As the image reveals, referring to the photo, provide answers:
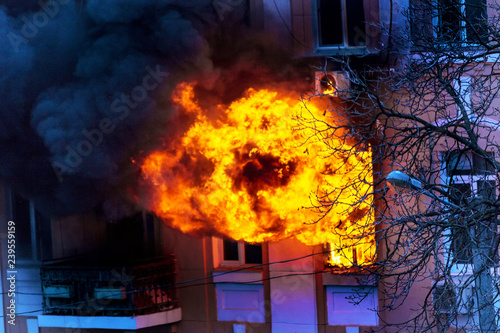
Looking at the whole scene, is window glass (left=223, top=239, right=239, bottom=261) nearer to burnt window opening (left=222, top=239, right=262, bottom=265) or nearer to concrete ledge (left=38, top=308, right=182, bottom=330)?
burnt window opening (left=222, top=239, right=262, bottom=265)

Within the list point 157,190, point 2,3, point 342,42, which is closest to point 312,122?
point 342,42

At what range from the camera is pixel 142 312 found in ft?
33.1

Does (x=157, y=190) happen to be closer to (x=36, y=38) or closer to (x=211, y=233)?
(x=211, y=233)

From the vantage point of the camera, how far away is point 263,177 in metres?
9.45

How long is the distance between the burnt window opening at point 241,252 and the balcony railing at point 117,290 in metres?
0.95

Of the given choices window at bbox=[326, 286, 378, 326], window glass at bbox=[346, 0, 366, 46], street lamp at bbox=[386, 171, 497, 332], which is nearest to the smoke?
window glass at bbox=[346, 0, 366, 46]

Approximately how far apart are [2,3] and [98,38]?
2531 mm

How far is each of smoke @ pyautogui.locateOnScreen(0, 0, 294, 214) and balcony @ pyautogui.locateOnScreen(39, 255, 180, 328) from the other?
1159 mm

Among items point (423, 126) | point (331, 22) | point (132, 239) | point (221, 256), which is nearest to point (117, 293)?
point (132, 239)

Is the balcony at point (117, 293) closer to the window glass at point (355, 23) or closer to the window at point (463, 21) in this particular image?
the window glass at point (355, 23)

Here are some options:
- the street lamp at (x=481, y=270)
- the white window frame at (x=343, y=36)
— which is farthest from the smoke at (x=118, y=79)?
the street lamp at (x=481, y=270)

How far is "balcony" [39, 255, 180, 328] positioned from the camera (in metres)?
10.1

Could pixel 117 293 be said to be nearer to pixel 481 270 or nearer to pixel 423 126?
pixel 423 126

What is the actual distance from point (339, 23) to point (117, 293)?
5966 millimetres
